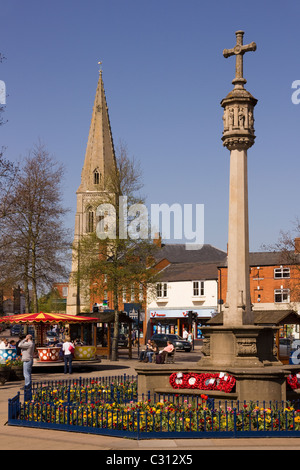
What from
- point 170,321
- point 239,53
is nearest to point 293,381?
point 239,53

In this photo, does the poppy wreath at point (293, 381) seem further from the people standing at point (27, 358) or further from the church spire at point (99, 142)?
the church spire at point (99, 142)

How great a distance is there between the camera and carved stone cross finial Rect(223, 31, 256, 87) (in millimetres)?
17734

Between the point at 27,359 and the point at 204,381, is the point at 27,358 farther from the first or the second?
the point at 204,381

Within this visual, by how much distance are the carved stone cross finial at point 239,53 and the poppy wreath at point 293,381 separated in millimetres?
8126

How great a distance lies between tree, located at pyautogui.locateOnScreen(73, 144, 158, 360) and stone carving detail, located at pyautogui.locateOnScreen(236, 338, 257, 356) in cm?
2168

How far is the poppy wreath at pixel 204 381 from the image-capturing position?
566 inches

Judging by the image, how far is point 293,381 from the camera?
1551 cm

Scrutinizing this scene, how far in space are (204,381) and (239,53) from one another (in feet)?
30.3

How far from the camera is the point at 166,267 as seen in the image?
73312mm

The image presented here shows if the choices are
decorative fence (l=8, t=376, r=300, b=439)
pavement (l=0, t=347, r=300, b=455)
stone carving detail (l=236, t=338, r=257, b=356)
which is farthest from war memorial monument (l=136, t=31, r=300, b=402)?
pavement (l=0, t=347, r=300, b=455)

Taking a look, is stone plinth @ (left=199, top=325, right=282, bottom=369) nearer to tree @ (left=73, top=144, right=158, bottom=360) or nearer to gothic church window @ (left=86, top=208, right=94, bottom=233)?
tree @ (left=73, top=144, right=158, bottom=360)
